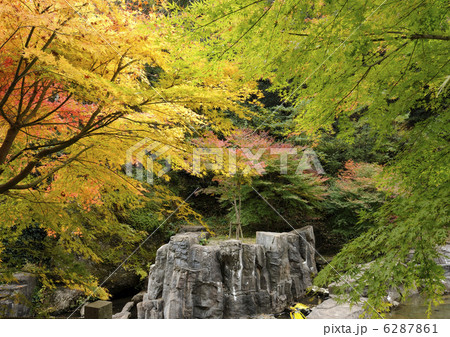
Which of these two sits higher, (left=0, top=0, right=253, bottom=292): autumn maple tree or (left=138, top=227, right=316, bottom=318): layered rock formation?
(left=0, top=0, right=253, bottom=292): autumn maple tree

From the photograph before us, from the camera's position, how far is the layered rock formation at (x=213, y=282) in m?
5.33

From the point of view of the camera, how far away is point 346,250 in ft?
7.36

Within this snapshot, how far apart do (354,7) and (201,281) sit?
520 centimetres

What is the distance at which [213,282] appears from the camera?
547 centimetres

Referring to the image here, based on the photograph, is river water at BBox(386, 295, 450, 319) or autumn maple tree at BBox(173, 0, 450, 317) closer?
autumn maple tree at BBox(173, 0, 450, 317)

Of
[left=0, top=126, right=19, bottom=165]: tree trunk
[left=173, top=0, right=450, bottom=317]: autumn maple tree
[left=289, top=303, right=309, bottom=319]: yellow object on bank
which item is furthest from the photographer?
[left=289, top=303, right=309, bottom=319]: yellow object on bank

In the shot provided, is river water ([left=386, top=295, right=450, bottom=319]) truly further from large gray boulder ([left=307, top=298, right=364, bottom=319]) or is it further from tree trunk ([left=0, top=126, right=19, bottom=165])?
tree trunk ([left=0, top=126, right=19, bottom=165])

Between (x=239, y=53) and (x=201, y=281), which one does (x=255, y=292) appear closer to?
(x=201, y=281)

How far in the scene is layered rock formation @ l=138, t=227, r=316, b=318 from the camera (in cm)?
533

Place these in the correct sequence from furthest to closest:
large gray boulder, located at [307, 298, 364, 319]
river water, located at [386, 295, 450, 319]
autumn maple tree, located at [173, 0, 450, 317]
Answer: river water, located at [386, 295, 450, 319] → large gray boulder, located at [307, 298, 364, 319] → autumn maple tree, located at [173, 0, 450, 317]

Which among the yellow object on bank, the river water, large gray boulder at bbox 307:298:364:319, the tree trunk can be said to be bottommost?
the river water

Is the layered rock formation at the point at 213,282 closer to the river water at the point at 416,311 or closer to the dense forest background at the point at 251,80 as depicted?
the river water at the point at 416,311

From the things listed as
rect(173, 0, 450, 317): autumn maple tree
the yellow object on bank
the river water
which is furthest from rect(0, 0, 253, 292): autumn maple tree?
the river water
